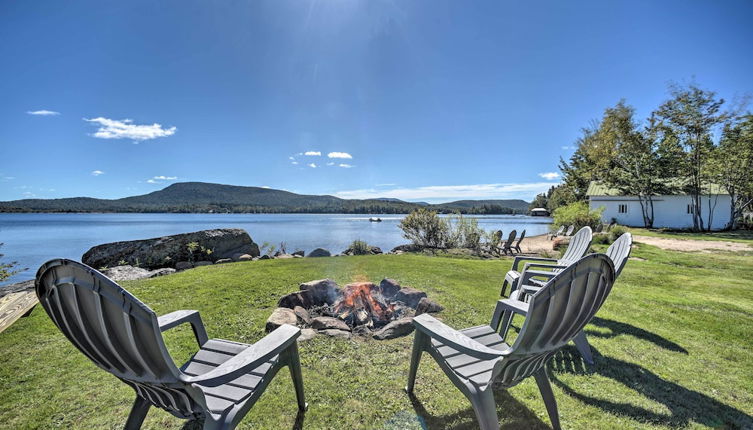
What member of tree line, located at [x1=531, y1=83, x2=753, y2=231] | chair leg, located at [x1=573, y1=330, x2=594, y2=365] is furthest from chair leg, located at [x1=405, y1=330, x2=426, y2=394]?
tree line, located at [x1=531, y1=83, x2=753, y2=231]

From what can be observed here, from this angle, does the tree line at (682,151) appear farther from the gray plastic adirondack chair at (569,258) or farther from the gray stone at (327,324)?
the gray stone at (327,324)

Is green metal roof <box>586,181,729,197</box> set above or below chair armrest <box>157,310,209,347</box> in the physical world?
above

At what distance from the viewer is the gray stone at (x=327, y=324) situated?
11.6 ft

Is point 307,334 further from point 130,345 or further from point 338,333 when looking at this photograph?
point 130,345

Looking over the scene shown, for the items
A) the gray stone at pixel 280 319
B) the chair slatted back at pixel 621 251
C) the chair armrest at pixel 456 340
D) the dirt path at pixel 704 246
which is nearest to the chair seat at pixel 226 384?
the chair armrest at pixel 456 340

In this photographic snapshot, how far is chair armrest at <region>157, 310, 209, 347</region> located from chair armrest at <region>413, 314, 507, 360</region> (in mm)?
1603

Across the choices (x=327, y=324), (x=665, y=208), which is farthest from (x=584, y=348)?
(x=665, y=208)

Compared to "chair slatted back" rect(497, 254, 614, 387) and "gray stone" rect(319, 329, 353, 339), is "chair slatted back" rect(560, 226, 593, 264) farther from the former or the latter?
"gray stone" rect(319, 329, 353, 339)

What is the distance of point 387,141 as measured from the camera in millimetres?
18438

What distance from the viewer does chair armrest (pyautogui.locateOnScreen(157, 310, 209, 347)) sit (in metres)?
1.98

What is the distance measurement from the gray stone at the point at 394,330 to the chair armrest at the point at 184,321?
178 centimetres

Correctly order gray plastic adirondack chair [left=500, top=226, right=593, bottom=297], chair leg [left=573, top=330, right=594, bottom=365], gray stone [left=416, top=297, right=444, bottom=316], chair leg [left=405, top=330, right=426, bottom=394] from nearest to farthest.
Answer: chair leg [left=405, top=330, right=426, bottom=394], chair leg [left=573, top=330, right=594, bottom=365], gray stone [left=416, top=297, right=444, bottom=316], gray plastic adirondack chair [left=500, top=226, right=593, bottom=297]

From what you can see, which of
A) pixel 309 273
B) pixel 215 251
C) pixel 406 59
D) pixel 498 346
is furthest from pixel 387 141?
pixel 498 346

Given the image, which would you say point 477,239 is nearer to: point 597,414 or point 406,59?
point 406,59
